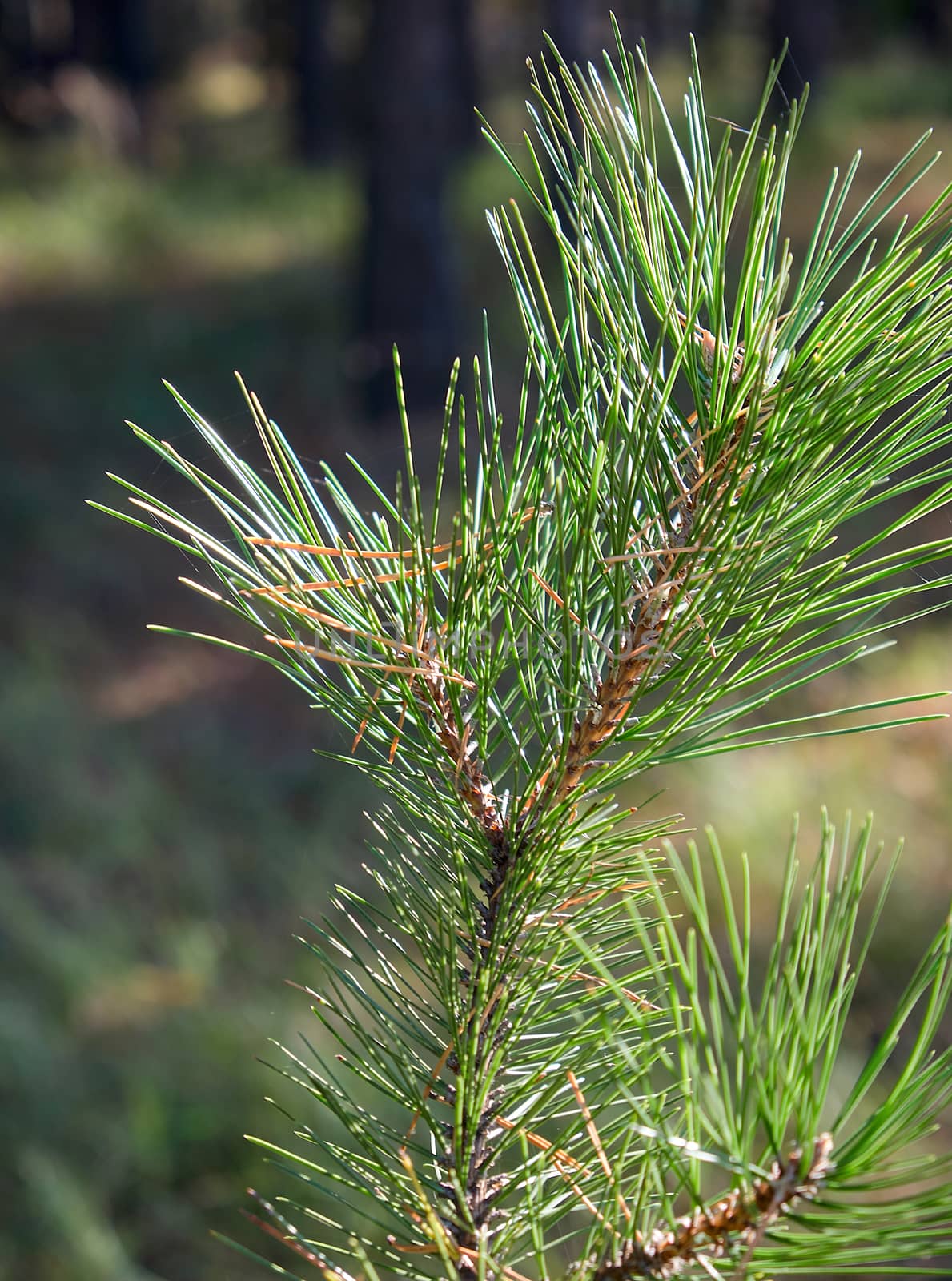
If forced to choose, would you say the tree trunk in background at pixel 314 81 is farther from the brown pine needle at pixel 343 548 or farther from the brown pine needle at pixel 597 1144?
the brown pine needle at pixel 597 1144

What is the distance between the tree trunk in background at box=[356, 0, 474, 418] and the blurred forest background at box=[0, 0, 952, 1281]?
19 millimetres

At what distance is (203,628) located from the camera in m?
5.75

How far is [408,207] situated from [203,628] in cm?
275

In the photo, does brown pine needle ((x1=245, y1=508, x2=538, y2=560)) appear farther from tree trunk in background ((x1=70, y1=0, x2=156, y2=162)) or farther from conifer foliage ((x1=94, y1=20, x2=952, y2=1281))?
tree trunk in background ((x1=70, y1=0, x2=156, y2=162))

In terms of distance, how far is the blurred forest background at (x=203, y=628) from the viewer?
10.3ft

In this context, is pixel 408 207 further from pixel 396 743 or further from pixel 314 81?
pixel 314 81

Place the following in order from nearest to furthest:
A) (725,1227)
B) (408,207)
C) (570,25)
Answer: (725,1227)
(408,207)
(570,25)

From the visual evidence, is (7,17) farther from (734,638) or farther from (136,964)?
(734,638)

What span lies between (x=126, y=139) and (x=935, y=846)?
12.3 meters

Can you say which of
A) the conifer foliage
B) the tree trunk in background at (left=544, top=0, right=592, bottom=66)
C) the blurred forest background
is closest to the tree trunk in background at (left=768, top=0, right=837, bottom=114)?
the blurred forest background

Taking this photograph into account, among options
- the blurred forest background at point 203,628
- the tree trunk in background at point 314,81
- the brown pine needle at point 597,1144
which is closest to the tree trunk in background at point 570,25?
the blurred forest background at point 203,628

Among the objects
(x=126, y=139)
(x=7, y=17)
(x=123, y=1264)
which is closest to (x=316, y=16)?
(x=126, y=139)

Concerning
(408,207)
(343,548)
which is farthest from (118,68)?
(343,548)

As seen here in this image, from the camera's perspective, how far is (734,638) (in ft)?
2.05
